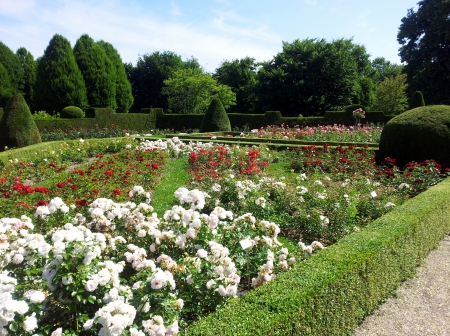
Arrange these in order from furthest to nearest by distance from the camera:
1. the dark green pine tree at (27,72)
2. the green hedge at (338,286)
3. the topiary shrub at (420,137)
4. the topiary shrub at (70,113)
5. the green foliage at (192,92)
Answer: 1. the dark green pine tree at (27,72)
2. the green foliage at (192,92)
3. the topiary shrub at (70,113)
4. the topiary shrub at (420,137)
5. the green hedge at (338,286)

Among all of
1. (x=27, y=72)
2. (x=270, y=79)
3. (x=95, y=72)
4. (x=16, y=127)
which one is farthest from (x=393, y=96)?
(x=27, y=72)

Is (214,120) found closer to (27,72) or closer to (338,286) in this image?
(338,286)

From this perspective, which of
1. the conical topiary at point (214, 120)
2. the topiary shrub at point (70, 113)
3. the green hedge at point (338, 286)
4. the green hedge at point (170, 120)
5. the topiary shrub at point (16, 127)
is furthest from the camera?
the topiary shrub at point (70, 113)

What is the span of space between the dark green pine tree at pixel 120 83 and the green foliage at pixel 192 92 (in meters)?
4.18

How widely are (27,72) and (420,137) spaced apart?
3645 centimetres

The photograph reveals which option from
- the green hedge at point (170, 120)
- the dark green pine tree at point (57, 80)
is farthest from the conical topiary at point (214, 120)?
the dark green pine tree at point (57, 80)

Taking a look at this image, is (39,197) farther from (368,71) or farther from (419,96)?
(368,71)

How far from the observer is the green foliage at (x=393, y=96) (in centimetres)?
3103

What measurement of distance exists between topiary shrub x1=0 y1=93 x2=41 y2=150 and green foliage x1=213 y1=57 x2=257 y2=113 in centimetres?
2581

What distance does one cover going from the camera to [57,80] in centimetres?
2844

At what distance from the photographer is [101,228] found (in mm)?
3354

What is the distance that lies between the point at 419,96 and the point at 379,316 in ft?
61.3

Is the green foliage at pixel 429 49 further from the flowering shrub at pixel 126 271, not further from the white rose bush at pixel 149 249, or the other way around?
the flowering shrub at pixel 126 271

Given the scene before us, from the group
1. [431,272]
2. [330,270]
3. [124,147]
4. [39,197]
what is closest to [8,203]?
[39,197]
